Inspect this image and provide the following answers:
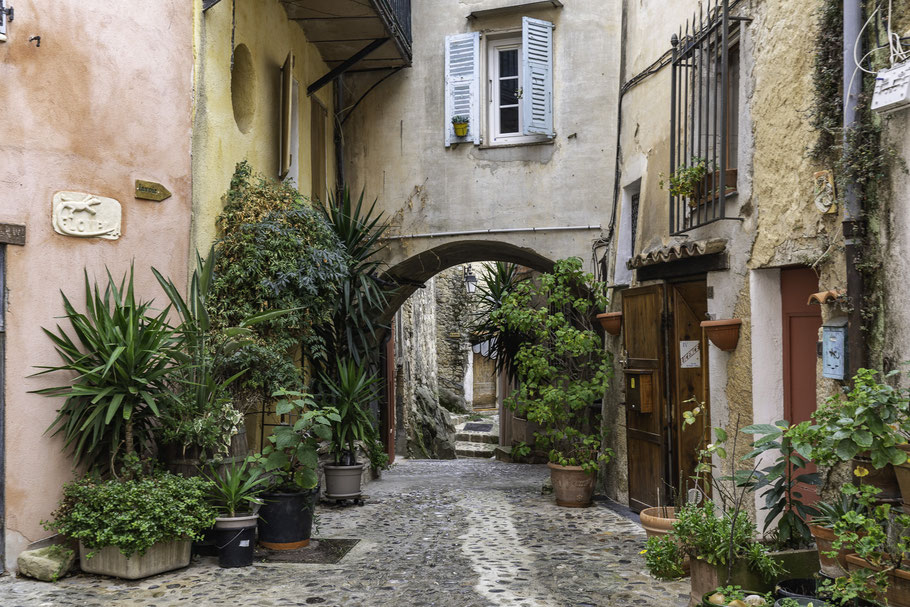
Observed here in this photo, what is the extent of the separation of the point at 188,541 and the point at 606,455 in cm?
428

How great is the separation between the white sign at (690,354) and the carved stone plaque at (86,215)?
15.6ft

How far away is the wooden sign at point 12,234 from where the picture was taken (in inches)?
207

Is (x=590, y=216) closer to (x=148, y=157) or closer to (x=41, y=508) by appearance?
(x=148, y=157)

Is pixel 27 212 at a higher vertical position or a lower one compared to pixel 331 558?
higher

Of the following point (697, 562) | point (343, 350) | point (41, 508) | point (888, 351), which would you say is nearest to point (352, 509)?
point (343, 350)

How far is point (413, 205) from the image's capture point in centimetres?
986

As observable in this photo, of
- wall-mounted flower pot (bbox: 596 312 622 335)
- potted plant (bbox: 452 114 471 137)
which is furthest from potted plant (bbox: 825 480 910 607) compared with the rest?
potted plant (bbox: 452 114 471 137)

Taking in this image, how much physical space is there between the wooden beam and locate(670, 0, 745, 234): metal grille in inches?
141

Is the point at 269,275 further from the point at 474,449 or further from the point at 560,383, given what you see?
the point at 474,449

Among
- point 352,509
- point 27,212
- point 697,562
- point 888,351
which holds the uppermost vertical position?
point 27,212

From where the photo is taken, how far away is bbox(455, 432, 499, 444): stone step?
701 inches

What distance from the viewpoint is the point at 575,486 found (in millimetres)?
8258

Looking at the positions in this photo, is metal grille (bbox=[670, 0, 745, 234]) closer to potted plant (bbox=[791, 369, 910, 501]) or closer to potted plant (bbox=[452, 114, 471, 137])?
potted plant (bbox=[791, 369, 910, 501])

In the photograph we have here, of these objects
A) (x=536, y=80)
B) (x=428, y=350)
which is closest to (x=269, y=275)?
(x=536, y=80)
